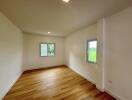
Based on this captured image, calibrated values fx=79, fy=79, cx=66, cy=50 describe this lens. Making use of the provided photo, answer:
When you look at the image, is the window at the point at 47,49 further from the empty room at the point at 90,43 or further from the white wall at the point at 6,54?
the empty room at the point at 90,43

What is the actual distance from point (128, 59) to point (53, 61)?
5039 millimetres

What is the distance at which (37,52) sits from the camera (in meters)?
5.57

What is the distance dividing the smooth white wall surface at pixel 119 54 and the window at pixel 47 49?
4.36 metres

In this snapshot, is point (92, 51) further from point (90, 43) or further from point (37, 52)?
point (37, 52)

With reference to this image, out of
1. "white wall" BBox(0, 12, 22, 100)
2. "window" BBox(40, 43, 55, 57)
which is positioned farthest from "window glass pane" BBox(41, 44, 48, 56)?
"white wall" BBox(0, 12, 22, 100)

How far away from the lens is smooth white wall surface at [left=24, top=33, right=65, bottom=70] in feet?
17.0

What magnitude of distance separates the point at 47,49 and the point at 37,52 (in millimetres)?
788

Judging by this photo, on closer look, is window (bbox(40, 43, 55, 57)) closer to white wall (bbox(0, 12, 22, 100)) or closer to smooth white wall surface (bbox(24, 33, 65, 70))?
smooth white wall surface (bbox(24, 33, 65, 70))

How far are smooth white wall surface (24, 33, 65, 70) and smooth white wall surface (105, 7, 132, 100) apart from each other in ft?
14.2

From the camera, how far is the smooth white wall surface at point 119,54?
6.61ft

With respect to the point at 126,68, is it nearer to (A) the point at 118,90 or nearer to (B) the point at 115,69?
(B) the point at 115,69

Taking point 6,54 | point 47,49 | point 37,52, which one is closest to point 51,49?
point 47,49

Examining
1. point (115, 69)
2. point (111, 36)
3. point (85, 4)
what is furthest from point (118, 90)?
point (85, 4)

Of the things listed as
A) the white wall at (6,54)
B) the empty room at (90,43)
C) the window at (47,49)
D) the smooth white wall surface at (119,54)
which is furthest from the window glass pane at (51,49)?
the smooth white wall surface at (119,54)
